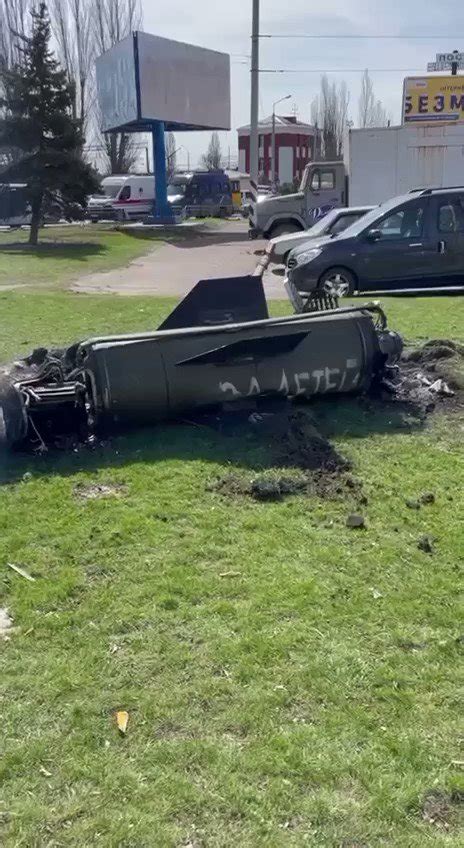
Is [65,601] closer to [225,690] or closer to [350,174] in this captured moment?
[225,690]

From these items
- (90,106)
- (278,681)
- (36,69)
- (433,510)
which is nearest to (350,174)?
(36,69)

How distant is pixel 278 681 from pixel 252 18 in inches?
1317

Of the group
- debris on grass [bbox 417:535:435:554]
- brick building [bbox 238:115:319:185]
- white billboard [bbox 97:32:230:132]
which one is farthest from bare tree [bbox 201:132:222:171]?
debris on grass [bbox 417:535:435:554]

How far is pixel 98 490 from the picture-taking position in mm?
4859

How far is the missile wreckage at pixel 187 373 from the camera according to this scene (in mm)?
5398

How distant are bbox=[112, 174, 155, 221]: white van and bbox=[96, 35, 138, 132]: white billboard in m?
5.75

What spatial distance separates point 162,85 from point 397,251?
2201cm

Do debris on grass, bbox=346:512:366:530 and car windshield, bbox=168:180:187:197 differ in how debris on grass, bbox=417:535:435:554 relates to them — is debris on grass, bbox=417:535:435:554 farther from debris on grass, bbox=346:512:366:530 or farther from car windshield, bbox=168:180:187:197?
car windshield, bbox=168:180:187:197

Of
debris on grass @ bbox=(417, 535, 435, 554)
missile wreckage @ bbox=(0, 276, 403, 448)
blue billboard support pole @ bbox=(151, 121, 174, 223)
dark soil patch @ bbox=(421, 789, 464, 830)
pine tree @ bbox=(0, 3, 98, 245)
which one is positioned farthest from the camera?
blue billboard support pole @ bbox=(151, 121, 174, 223)

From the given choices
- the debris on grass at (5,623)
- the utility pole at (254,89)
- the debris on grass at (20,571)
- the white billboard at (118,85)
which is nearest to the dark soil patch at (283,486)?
the debris on grass at (20,571)

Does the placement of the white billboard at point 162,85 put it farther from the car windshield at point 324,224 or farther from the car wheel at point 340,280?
the car wheel at point 340,280

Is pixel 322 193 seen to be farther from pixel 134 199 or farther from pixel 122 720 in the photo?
pixel 134 199

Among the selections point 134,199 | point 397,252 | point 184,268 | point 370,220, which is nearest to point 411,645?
point 397,252

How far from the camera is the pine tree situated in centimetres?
2398
